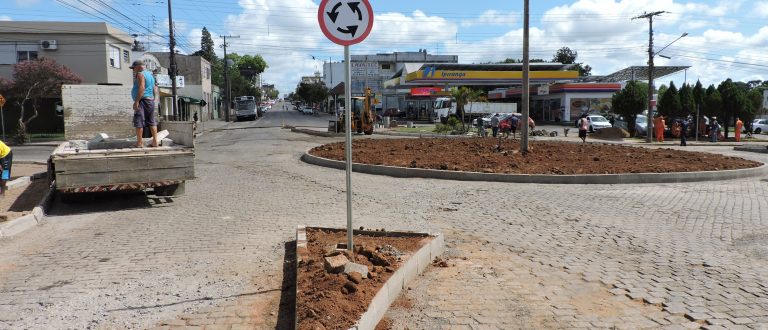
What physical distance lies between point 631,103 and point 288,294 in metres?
Result: 35.1

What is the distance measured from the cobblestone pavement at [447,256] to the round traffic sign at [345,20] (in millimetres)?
2350

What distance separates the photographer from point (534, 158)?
15664 mm

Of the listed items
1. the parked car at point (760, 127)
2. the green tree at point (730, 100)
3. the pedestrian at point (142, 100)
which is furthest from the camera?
the parked car at point (760, 127)

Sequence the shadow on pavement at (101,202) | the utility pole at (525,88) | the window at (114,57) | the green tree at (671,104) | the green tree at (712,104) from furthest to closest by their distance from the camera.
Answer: the green tree at (671,104) < the window at (114,57) < the green tree at (712,104) < the utility pole at (525,88) < the shadow on pavement at (101,202)

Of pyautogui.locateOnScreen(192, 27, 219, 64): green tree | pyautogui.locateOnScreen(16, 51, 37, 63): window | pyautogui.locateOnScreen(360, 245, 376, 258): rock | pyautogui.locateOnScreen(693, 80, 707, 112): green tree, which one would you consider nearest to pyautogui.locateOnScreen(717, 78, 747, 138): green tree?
pyautogui.locateOnScreen(693, 80, 707, 112): green tree

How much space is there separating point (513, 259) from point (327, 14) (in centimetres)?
323

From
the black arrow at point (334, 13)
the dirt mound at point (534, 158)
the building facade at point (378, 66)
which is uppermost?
the building facade at point (378, 66)

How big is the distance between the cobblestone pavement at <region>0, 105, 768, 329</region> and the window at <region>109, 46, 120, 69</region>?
3027cm

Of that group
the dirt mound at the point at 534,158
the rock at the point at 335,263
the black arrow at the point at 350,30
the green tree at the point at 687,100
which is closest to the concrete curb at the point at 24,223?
the rock at the point at 335,263

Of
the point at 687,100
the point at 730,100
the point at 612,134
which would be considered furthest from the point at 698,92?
the point at 612,134

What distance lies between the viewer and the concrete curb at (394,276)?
4.18 meters

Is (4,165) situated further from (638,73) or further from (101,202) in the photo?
(638,73)

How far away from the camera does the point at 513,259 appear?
6.27 meters

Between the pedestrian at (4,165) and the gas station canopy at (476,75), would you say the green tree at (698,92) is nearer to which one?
the gas station canopy at (476,75)
